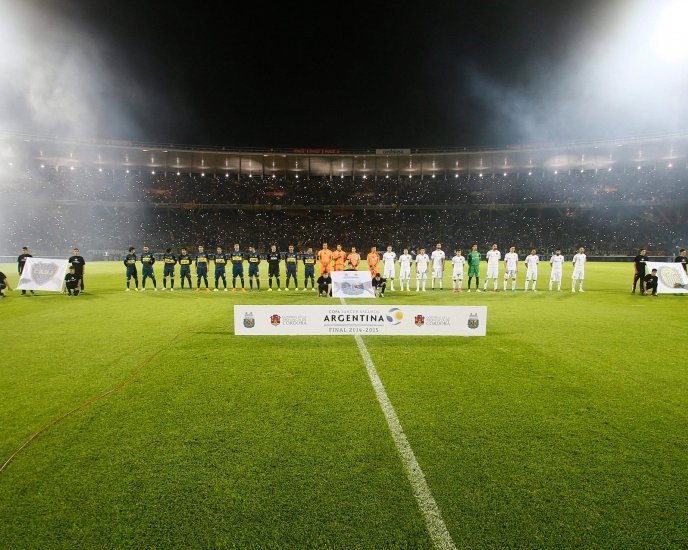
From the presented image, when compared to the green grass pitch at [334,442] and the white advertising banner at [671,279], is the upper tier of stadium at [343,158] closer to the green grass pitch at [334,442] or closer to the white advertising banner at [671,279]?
the white advertising banner at [671,279]

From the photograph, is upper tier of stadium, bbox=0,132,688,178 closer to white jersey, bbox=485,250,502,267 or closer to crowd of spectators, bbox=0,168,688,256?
crowd of spectators, bbox=0,168,688,256

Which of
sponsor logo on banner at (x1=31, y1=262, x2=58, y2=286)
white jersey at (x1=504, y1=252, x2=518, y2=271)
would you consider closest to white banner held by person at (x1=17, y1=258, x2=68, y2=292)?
sponsor logo on banner at (x1=31, y1=262, x2=58, y2=286)

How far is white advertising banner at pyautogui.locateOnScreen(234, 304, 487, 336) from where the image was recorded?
8.27 m

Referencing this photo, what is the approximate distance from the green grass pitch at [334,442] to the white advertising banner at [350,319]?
0.87ft

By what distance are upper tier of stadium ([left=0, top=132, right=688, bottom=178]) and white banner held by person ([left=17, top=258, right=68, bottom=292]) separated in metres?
34.5

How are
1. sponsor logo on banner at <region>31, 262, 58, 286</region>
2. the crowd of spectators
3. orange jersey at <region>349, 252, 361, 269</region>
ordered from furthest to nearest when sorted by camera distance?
the crowd of spectators, orange jersey at <region>349, 252, 361, 269</region>, sponsor logo on banner at <region>31, 262, 58, 286</region>

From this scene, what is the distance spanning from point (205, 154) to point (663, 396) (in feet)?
187

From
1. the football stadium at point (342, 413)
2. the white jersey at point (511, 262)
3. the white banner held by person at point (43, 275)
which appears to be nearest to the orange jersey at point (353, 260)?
the football stadium at point (342, 413)

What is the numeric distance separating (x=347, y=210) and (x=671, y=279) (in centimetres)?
4463

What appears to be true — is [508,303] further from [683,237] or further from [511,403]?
[683,237]

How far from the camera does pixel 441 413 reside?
4.75m

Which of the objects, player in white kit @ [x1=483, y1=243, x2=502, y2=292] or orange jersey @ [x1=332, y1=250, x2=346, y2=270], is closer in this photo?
orange jersey @ [x1=332, y1=250, x2=346, y2=270]

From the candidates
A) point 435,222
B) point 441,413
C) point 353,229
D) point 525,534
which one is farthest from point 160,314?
point 435,222

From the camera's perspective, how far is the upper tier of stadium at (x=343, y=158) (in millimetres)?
46031
